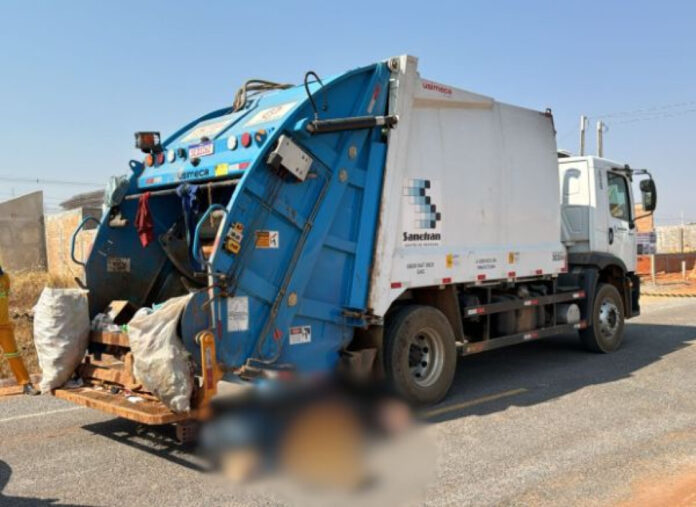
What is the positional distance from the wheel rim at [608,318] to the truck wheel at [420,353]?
11.8 feet

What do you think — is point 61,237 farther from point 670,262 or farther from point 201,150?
point 670,262

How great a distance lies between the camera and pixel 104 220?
20.6 ft

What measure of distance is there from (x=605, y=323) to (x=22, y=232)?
68.7ft

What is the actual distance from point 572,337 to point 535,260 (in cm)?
328

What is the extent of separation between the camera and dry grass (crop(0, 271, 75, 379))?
906 centimetres

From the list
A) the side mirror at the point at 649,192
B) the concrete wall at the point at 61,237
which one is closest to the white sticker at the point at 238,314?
the side mirror at the point at 649,192

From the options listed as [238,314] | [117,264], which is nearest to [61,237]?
[117,264]

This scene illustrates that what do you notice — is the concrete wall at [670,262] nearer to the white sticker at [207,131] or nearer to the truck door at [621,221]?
the truck door at [621,221]

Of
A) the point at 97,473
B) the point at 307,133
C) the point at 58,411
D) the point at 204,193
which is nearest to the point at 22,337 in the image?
the point at 58,411

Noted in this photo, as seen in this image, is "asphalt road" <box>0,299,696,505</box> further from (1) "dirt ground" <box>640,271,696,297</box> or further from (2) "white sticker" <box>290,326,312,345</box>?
(1) "dirt ground" <box>640,271,696,297</box>

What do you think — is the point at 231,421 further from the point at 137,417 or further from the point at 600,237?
the point at 600,237

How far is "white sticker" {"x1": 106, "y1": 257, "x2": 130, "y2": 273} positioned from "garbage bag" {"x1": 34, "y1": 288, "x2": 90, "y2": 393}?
0.78m

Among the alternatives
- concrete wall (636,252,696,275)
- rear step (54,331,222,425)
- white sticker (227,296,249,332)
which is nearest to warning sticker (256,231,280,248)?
white sticker (227,296,249,332)

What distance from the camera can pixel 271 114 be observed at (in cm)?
566
